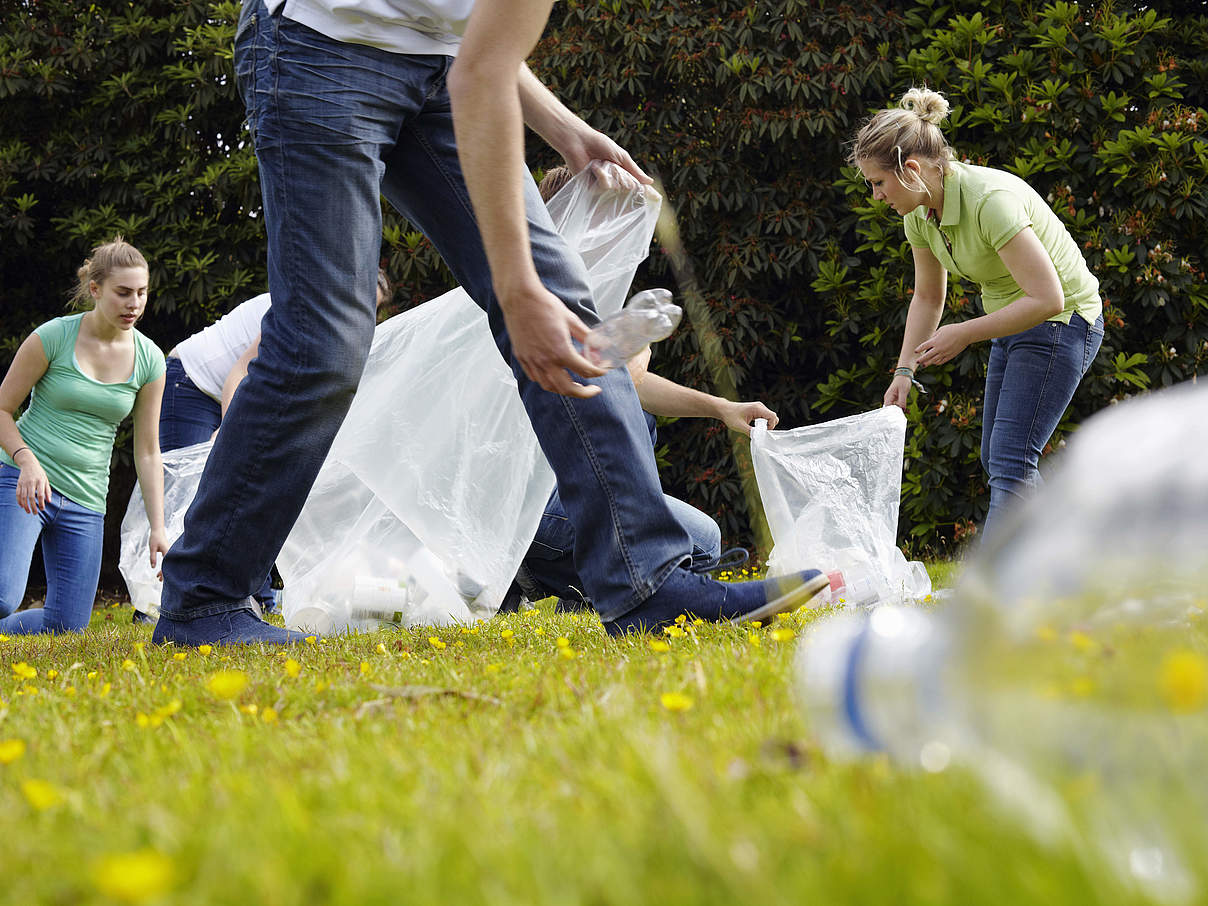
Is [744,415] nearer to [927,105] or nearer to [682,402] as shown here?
[682,402]

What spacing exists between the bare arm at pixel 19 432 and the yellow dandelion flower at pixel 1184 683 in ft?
14.8

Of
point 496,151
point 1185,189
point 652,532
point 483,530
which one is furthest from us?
point 1185,189

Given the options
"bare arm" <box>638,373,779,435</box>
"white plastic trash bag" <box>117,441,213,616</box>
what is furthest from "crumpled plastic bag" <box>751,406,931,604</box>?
"white plastic trash bag" <box>117,441,213,616</box>

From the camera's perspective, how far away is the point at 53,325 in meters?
4.79

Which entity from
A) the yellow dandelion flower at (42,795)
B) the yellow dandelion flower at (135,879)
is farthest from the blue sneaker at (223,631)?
the yellow dandelion flower at (135,879)

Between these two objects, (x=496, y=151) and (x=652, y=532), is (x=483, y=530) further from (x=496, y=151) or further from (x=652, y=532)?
(x=496, y=151)

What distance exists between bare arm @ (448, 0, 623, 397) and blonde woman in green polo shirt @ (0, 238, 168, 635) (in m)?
3.11

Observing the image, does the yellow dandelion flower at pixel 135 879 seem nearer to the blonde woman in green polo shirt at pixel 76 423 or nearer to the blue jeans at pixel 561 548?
the blue jeans at pixel 561 548

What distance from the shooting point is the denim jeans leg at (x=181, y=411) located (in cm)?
517

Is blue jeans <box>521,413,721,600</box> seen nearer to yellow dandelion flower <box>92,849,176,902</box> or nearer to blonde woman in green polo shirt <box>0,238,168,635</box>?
blonde woman in green polo shirt <box>0,238,168,635</box>

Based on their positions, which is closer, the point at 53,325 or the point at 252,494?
the point at 252,494

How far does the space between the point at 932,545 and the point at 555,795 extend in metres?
5.90

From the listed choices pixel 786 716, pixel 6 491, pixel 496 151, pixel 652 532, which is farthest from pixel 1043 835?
pixel 6 491

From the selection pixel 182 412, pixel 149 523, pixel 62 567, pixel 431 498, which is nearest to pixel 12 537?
pixel 62 567
